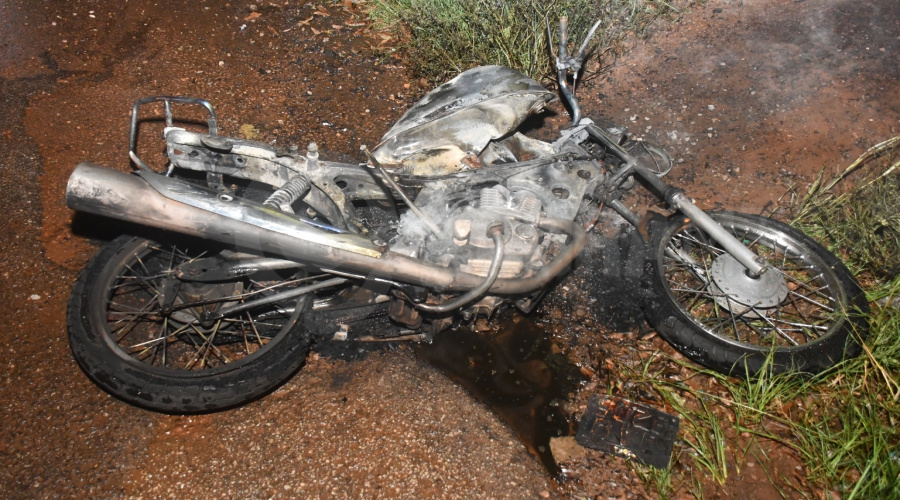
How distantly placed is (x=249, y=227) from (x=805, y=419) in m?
3.16

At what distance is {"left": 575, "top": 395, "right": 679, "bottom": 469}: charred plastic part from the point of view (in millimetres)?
3246

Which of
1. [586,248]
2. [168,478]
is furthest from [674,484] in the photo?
[168,478]

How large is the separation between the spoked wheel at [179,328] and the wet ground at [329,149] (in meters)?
0.32

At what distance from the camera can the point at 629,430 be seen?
332 centimetres

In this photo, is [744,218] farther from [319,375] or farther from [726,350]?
[319,375]

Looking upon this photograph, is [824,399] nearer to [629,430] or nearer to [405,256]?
[629,430]

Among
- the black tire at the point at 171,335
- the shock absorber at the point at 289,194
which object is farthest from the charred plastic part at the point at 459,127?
the black tire at the point at 171,335

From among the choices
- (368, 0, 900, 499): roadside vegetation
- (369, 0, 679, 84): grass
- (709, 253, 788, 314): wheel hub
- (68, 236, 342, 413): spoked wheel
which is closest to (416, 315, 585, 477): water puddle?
(368, 0, 900, 499): roadside vegetation

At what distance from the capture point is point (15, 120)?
452cm

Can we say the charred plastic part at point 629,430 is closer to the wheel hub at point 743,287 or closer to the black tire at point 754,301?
the black tire at point 754,301

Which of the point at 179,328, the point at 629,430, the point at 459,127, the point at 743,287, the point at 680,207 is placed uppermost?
the point at 459,127

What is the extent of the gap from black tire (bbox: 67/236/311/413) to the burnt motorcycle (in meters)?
0.01

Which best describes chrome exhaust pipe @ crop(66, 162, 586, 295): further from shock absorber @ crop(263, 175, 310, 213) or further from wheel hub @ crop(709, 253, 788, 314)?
wheel hub @ crop(709, 253, 788, 314)

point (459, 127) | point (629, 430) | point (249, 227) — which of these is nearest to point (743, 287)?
point (629, 430)
